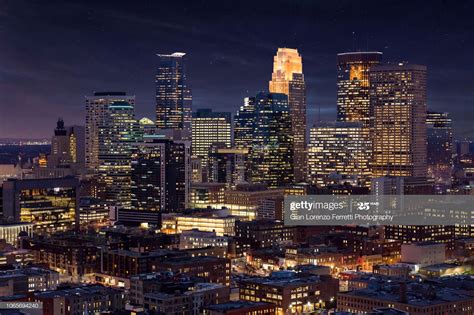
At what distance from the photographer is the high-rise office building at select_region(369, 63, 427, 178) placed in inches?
2293

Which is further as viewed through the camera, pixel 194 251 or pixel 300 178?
pixel 300 178

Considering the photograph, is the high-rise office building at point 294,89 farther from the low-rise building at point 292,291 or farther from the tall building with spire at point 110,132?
the low-rise building at point 292,291

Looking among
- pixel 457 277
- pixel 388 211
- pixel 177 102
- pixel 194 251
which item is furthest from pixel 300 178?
pixel 457 277

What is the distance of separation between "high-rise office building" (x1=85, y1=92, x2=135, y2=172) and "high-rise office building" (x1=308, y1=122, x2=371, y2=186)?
38.4ft

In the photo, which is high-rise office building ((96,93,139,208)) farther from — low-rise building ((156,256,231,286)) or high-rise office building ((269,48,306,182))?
low-rise building ((156,256,231,286))

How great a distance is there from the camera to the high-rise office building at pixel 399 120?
58250mm

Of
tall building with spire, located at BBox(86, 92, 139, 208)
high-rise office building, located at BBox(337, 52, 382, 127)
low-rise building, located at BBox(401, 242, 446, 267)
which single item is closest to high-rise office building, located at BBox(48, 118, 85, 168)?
tall building with spire, located at BBox(86, 92, 139, 208)

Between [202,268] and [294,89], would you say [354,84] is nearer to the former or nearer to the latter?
[294,89]

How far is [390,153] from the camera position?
58656 mm

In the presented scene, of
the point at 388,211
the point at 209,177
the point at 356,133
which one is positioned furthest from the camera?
the point at 356,133

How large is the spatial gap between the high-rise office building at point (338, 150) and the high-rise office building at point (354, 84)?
5261 millimetres

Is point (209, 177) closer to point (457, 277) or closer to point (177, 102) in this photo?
point (177, 102)

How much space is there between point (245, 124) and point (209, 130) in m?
6.54

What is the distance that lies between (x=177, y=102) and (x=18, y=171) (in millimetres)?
15666
